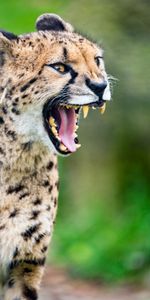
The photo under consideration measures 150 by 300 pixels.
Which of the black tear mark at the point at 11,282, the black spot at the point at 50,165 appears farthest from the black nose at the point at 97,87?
the black tear mark at the point at 11,282

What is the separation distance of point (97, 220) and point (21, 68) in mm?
3707

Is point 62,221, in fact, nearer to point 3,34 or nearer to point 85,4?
point 85,4

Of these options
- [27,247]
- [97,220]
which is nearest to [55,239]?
[97,220]

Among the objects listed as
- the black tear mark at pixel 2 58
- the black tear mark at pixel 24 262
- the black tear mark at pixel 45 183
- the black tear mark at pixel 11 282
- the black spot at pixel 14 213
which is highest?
the black tear mark at pixel 2 58

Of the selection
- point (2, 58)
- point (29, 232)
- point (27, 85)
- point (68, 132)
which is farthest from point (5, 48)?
point (29, 232)

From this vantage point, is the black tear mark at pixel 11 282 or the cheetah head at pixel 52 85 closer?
the cheetah head at pixel 52 85

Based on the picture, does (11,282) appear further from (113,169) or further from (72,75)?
(113,169)

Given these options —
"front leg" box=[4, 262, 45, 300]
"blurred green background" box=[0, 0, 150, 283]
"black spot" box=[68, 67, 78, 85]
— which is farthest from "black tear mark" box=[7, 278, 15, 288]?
"blurred green background" box=[0, 0, 150, 283]

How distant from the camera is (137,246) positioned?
33.9ft

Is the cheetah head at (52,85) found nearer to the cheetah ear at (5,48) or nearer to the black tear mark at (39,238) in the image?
the cheetah ear at (5,48)

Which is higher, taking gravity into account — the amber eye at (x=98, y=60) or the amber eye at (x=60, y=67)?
the amber eye at (x=98, y=60)

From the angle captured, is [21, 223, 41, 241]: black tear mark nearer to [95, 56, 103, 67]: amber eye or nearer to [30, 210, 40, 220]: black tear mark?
[30, 210, 40, 220]: black tear mark

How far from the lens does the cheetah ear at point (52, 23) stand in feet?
25.5

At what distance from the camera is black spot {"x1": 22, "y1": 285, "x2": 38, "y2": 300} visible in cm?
764
